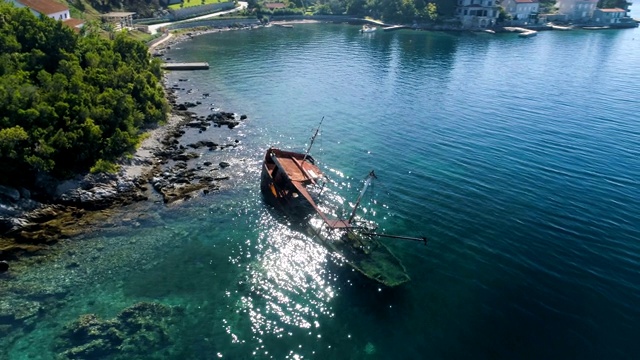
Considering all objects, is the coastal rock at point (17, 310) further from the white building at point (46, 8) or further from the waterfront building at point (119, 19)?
the waterfront building at point (119, 19)

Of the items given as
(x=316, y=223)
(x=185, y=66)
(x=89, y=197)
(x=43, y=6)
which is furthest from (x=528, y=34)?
(x=89, y=197)

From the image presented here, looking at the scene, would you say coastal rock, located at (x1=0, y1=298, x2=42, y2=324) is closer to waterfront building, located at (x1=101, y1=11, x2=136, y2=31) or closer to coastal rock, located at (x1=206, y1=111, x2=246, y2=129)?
coastal rock, located at (x1=206, y1=111, x2=246, y2=129)

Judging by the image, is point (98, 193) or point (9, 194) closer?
point (9, 194)

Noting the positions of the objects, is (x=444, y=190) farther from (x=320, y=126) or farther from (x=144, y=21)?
(x=144, y=21)

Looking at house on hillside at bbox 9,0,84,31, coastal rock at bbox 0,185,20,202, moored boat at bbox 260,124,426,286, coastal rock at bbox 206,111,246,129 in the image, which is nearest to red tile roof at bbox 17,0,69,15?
house on hillside at bbox 9,0,84,31

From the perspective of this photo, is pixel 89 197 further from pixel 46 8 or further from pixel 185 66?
pixel 46 8

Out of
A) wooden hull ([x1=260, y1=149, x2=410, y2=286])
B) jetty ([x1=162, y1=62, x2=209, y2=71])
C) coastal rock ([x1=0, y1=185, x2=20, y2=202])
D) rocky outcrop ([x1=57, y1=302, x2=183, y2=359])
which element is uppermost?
jetty ([x1=162, y1=62, x2=209, y2=71])

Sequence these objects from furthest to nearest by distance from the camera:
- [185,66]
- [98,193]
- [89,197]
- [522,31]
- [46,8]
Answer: [522,31] < [185,66] < [46,8] < [98,193] < [89,197]
